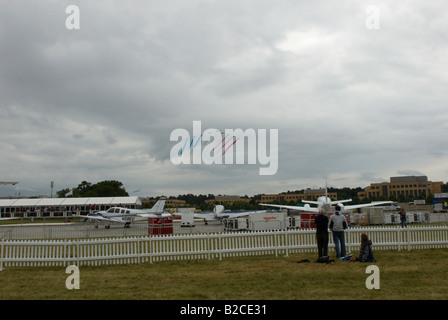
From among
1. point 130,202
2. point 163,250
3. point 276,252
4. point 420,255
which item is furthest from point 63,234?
point 130,202

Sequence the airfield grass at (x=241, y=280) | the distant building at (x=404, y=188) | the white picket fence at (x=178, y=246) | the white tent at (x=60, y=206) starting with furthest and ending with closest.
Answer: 1. the distant building at (x=404, y=188)
2. the white tent at (x=60, y=206)
3. the white picket fence at (x=178, y=246)
4. the airfield grass at (x=241, y=280)

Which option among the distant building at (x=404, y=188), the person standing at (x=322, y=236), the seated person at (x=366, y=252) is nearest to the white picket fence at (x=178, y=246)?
the person standing at (x=322, y=236)

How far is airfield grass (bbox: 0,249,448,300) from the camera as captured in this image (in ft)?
25.0

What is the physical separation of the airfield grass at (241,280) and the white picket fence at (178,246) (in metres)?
0.39

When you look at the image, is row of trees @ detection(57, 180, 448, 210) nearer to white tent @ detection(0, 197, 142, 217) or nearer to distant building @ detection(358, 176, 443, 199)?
distant building @ detection(358, 176, 443, 199)

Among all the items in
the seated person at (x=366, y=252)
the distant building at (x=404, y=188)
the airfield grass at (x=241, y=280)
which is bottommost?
the airfield grass at (x=241, y=280)

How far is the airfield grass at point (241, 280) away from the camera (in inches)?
301

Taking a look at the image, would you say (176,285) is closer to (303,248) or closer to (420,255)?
(303,248)

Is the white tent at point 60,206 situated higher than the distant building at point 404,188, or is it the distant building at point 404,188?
the distant building at point 404,188

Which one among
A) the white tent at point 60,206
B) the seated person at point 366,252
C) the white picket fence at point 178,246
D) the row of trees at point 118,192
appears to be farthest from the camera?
the row of trees at point 118,192

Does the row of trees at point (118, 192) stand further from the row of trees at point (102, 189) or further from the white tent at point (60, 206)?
the white tent at point (60, 206)

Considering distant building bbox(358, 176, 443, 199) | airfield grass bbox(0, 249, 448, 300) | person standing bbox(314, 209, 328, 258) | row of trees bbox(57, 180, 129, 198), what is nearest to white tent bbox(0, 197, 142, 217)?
row of trees bbox(57, 180, 129, 198)
